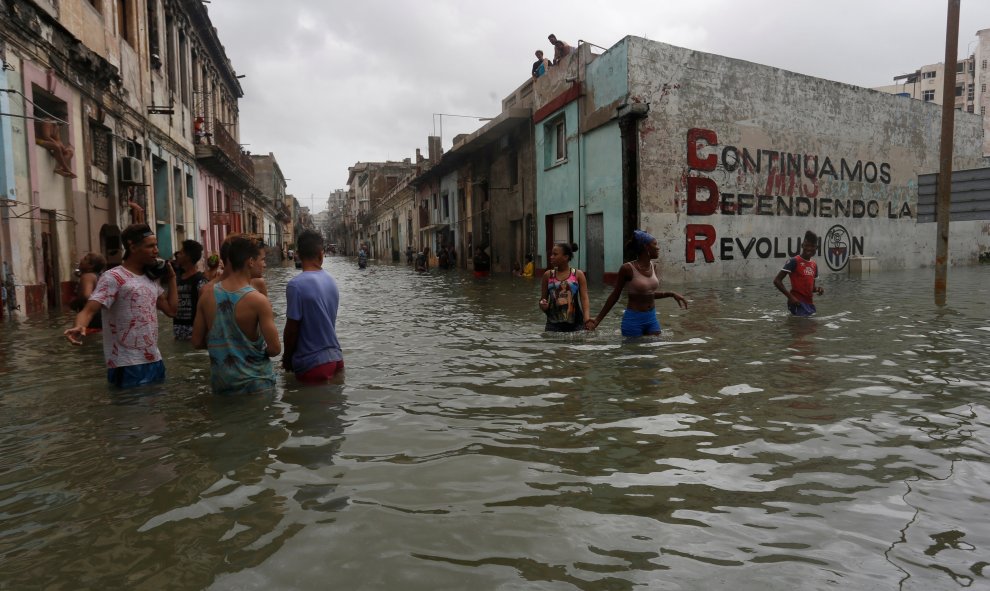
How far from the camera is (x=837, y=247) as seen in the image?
20953mm

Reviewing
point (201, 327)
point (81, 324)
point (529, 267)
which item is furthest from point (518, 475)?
point (529, 267)

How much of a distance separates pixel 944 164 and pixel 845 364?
721cm

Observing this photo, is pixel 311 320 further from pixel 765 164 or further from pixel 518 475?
pixel 765 164

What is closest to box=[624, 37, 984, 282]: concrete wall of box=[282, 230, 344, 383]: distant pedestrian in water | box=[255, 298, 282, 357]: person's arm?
box=[282, 230, 344, 383]: distant pedestrian in water

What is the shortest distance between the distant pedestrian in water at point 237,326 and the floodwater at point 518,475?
0.27m

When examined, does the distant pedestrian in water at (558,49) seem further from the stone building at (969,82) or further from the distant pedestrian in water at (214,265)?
the stone building at (969,82)

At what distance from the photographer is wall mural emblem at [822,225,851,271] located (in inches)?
817

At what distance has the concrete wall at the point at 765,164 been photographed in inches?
663

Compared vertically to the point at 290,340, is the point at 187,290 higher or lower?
higher

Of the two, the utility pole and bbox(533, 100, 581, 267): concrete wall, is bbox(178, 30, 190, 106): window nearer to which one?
bbox(533, 100, 581, 267): concrete wall

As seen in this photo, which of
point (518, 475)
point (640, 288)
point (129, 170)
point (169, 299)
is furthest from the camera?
point (129, 170)

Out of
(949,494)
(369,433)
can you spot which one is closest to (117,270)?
(369,433)

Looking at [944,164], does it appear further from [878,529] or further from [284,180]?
[284,180]

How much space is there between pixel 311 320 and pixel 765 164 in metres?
17.7
